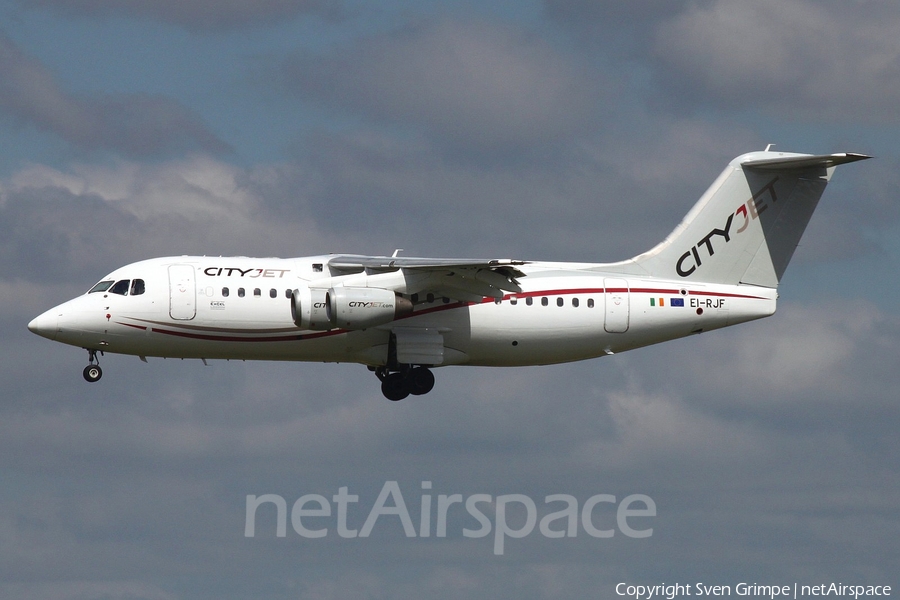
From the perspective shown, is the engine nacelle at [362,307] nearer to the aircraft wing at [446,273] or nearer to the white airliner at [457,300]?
the white airliner at [457,300]

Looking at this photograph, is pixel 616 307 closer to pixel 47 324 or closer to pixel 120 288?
pixel 120 288

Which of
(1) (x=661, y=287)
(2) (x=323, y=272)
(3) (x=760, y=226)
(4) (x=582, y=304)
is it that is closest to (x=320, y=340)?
(2) (x=323, y=272)

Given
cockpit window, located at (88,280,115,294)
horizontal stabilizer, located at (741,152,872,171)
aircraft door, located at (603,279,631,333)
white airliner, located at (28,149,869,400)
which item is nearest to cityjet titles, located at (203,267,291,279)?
white airliner, located at (28,149,869,400)

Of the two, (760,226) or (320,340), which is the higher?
(760,226)

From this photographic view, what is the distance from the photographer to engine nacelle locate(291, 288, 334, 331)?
89.6 ft

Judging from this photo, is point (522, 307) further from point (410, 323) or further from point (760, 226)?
point (760, 226)

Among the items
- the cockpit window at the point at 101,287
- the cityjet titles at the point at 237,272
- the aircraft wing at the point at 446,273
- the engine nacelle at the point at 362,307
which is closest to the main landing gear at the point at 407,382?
the aircraft wing at the point at 446,273

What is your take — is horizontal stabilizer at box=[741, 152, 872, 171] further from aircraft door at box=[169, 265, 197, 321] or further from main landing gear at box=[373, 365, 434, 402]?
aircraft door at box=[169, 265, 197, 321]

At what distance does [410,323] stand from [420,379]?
4.24 ft

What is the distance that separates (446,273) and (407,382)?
8.97 ft

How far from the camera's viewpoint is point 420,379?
96.8ft

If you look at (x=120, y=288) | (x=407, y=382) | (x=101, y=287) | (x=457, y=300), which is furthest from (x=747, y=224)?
(x=101, y=287)

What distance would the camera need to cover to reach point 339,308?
2720 cm

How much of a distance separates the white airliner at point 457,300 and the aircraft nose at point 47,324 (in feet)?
0.08
